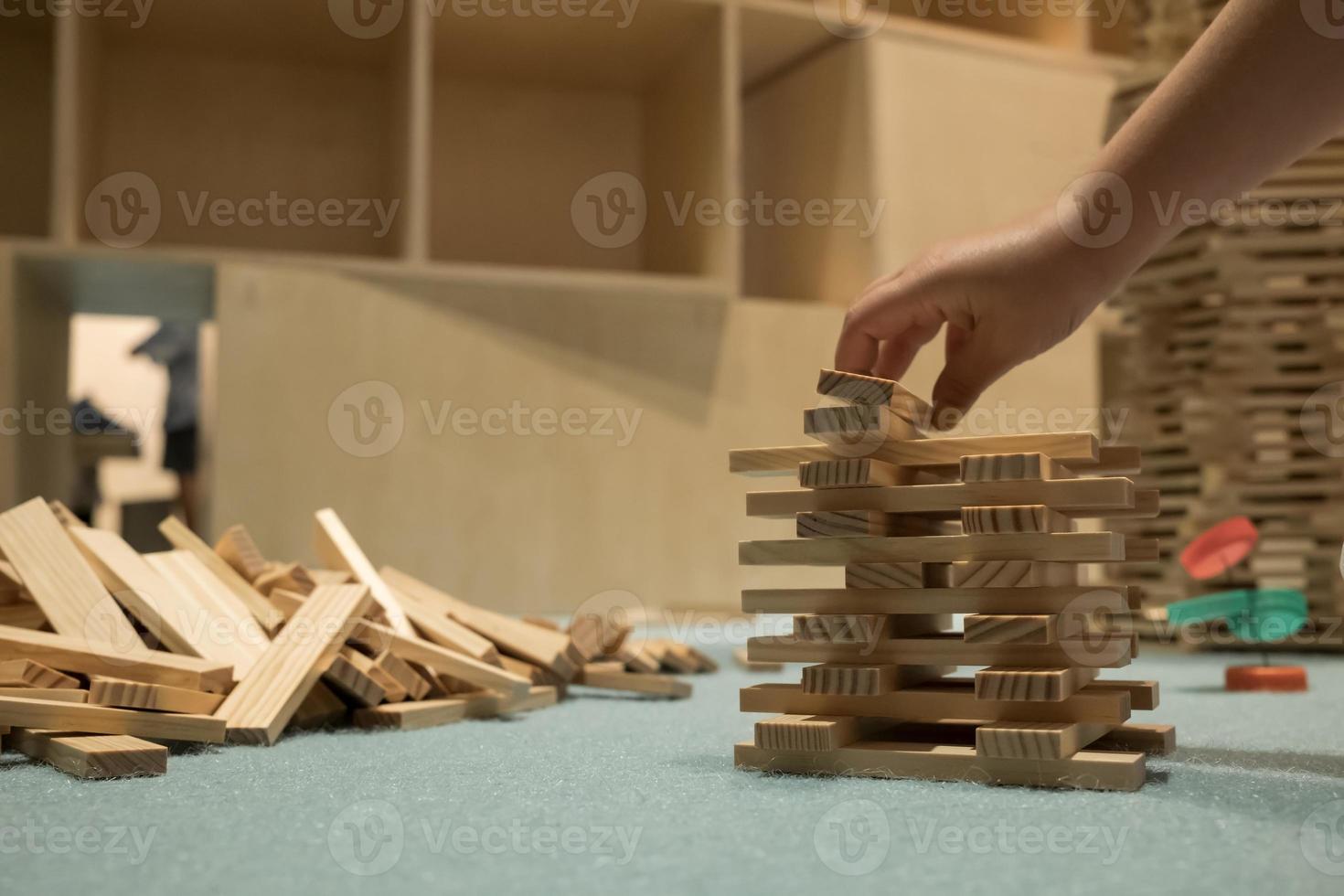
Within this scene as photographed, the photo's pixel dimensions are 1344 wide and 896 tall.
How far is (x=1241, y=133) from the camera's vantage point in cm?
95

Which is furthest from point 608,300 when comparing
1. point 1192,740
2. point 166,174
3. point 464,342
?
point 1192,740

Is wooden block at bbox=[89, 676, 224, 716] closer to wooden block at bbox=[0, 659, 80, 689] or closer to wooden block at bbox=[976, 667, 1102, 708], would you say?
wooden block at bbox=[0, 659, 80, 689]

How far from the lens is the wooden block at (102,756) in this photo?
1.06 meters

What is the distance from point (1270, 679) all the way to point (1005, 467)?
1072 mm

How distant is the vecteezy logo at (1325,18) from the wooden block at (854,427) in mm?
434

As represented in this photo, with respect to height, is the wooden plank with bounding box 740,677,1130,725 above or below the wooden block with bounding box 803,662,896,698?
below

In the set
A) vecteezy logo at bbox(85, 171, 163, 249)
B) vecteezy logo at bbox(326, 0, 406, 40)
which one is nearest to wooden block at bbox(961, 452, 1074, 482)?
vecteezy logo at bbox(85, 171, 163, 249)

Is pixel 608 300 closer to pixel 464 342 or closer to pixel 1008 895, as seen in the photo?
pixel 464 342

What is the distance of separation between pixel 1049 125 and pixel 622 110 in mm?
1293

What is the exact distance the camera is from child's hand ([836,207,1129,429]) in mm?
1054

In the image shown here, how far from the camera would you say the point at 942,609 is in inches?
41.7

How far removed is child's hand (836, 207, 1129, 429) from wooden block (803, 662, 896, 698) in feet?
0.88
